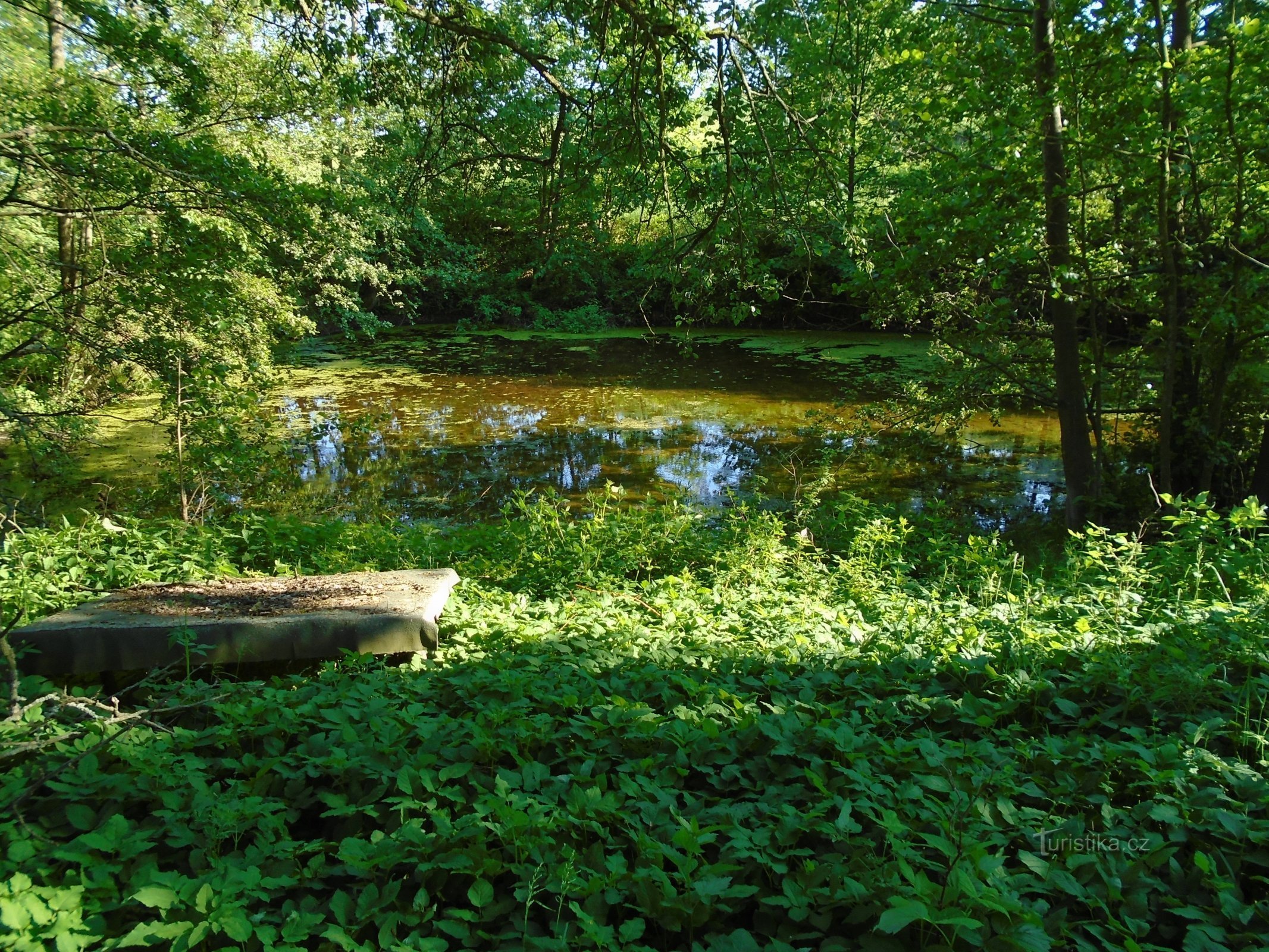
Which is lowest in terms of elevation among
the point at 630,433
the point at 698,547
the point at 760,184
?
the point at 698,547

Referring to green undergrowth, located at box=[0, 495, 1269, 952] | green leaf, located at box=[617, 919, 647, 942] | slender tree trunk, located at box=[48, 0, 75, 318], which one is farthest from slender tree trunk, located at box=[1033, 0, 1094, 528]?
slender tree trunk, located at box=[48, 0, 75, 318]

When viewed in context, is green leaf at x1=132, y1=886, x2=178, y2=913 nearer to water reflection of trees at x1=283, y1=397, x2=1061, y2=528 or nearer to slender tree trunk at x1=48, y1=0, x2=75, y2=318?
slender tree trunk at x1=48, y1=0, x2=75, y2=318

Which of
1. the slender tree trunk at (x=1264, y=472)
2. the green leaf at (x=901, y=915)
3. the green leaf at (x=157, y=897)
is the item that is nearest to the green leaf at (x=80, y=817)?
the green leaf at (x=157, y=897)

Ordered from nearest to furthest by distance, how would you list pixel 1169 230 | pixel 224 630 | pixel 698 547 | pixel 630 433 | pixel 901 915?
pixel 901 915, pixel 224 630, pixel 698 547, pixel 1169 230, pixel 630 433

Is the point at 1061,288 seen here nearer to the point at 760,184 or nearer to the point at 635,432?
the point at 760,184

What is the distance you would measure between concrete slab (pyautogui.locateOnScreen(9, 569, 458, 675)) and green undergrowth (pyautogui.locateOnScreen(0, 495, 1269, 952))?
181mm

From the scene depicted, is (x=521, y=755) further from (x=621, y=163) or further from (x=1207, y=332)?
(x=1207, y=332)

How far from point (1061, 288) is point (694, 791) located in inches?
203

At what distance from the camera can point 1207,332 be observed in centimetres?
564

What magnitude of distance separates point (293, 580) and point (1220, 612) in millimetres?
4322

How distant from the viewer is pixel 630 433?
11.1 metres

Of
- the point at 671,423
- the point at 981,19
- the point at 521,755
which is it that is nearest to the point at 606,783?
the point at 521,755

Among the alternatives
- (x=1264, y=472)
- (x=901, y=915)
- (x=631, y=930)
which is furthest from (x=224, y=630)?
(x=1264, y=472)

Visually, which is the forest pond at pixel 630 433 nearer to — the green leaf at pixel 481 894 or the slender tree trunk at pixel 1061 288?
the slender tree trunk at pixel 1061 288
